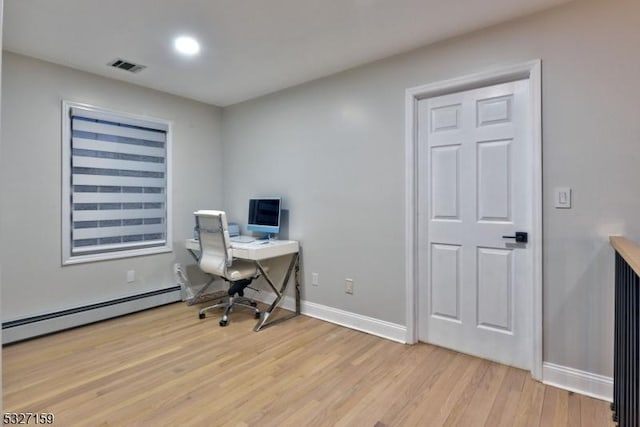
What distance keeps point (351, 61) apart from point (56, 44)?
2249mm

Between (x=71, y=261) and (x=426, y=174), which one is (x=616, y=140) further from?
(x=71, y=261)

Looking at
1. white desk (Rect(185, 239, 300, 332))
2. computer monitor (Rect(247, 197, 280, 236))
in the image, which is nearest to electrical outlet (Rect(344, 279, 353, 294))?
white desk (Rect(185, 239, 300, 332))

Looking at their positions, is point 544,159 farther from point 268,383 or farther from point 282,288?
point 282,288

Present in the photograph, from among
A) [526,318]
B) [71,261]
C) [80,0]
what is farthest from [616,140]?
[71,261]

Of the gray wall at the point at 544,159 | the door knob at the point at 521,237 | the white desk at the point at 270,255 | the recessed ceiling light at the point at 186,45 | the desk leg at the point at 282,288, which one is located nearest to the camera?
the gray wall at the point at 544,159

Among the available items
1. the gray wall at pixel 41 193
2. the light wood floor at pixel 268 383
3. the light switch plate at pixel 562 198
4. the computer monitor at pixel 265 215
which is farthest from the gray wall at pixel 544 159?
the gray wall at pixel 41 193

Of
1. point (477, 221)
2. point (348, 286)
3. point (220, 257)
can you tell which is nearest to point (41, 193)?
point (220, 257)

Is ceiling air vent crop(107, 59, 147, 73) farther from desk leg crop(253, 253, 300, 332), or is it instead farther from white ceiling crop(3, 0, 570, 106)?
desk leg crop(253, 253, 300, 332)

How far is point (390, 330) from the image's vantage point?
2930 mm

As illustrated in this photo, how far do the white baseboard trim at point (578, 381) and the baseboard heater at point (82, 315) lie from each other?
11.1 ft

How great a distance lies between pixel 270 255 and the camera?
328 centimetres

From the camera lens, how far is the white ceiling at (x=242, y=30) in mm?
2195

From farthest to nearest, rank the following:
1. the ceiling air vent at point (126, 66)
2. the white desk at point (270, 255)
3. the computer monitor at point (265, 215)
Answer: the computer monitor at point (265, 215) < the white desk at point (270, 255) < the ceiling air vent at point (126, 66)

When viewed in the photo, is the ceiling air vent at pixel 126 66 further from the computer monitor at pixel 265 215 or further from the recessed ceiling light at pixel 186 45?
the computer monitor at pixel 265 215
